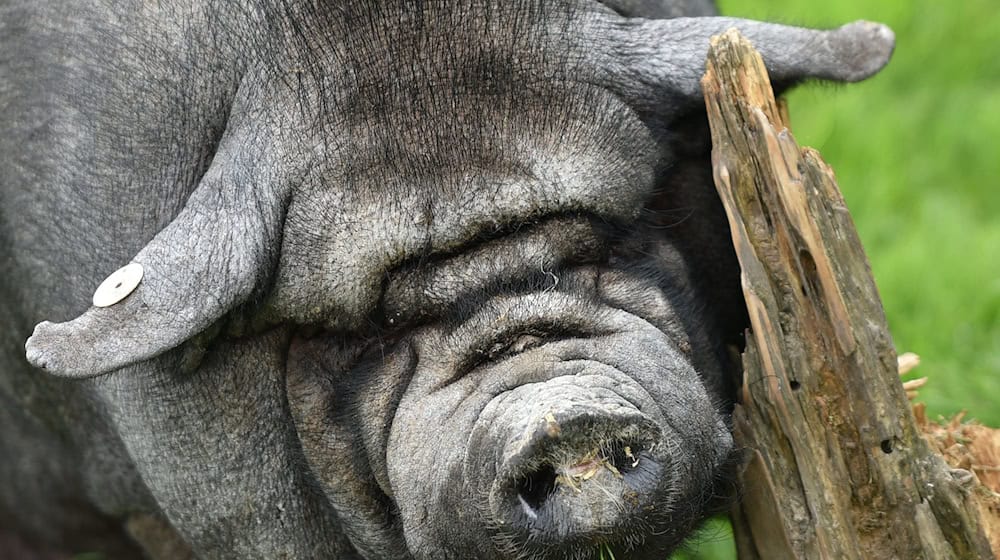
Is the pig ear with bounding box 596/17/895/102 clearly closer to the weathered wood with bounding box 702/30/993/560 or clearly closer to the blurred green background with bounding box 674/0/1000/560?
the weathered wood with bounding box 702/30/993/560

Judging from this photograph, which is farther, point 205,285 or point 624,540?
point 205,285

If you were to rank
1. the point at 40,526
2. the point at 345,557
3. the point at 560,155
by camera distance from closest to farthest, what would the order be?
1. the point at 560,155
2. the point at 345,557
3. the point at 40,526

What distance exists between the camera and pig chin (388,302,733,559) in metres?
2.96

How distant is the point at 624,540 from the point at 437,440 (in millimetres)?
492

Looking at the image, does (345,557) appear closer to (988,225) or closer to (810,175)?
A: (810,175)

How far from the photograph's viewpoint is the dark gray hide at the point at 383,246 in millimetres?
3252

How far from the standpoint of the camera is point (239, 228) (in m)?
3.39

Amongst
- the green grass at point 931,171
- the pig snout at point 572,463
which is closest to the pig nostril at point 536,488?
the pig snout at point 572,463

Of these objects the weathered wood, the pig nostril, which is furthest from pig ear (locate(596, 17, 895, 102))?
the pig nostril

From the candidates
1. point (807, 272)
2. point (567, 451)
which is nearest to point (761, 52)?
point (807, 272)

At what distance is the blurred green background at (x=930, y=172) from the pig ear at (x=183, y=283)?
2293mm

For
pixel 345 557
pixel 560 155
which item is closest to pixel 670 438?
pixel 560 155

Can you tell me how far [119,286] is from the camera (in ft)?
10.8

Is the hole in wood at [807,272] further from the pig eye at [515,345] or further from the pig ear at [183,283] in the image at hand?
the pig ear at [183,283]
